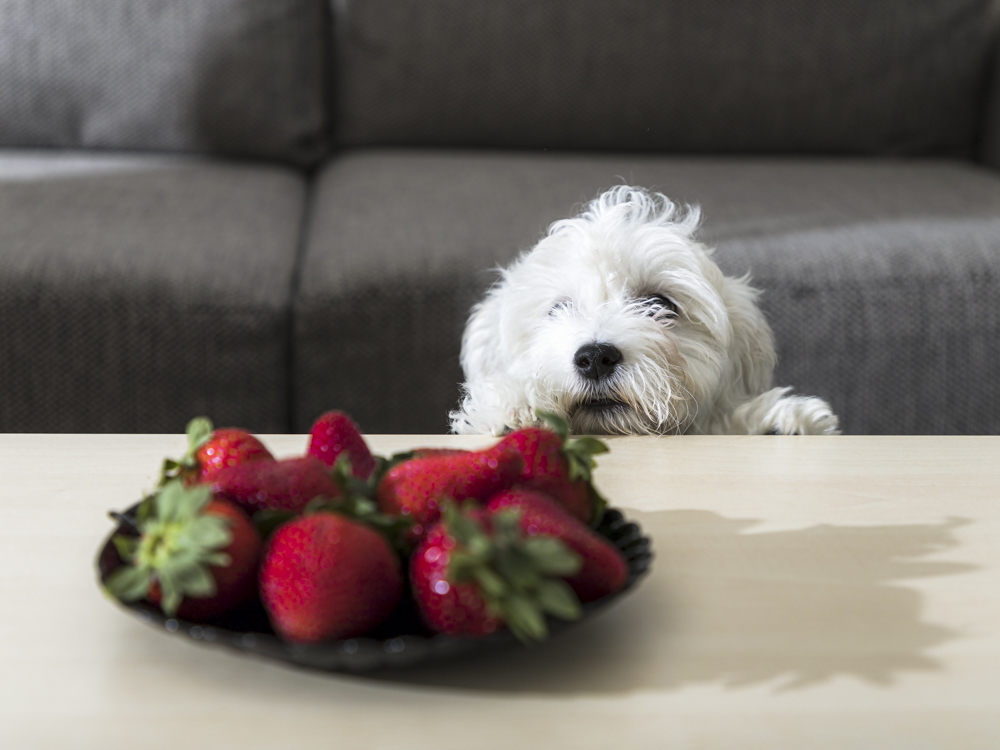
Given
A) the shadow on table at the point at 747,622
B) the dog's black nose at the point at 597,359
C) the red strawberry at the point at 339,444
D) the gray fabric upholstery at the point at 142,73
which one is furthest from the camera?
the gray fabric upholstery at the point at 142,73

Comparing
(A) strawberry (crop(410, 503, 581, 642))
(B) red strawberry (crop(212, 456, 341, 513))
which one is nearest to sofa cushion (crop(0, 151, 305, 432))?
(B) red strawberry (crop(212, 456, 341, 513))

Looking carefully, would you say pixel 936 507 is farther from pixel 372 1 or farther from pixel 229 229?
pixel 372 1

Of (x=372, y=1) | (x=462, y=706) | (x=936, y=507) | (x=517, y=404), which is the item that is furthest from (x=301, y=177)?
(x=462, y=706)

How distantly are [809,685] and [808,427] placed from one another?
0.60m

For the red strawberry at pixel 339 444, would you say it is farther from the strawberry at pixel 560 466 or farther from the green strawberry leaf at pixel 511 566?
the green strawberry leaf at pixel 511 566

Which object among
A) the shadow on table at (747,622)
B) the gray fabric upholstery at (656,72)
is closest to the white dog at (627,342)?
the shadow on table at (747,622)

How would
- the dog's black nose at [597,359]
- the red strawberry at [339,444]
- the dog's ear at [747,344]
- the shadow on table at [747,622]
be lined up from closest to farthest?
the shadow on table at [747,622], the red strawberry at [339,444], the dog's black nose at [597,359], the dog's ear at [747,344]

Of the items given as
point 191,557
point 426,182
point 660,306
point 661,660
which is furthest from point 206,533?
A: point 426,182

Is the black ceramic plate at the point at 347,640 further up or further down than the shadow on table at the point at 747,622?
further up

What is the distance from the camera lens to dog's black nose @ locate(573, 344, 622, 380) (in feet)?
3.46

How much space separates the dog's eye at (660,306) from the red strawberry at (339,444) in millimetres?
532

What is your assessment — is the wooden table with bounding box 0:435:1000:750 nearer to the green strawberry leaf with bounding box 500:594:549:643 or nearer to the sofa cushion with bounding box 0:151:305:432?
the green strawberry leaf with bounding box 500:594:549:643

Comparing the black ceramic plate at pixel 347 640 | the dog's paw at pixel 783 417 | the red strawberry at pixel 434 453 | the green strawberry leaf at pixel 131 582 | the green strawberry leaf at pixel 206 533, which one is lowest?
the dog's paw at pixel 783 417

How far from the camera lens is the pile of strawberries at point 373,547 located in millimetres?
447
